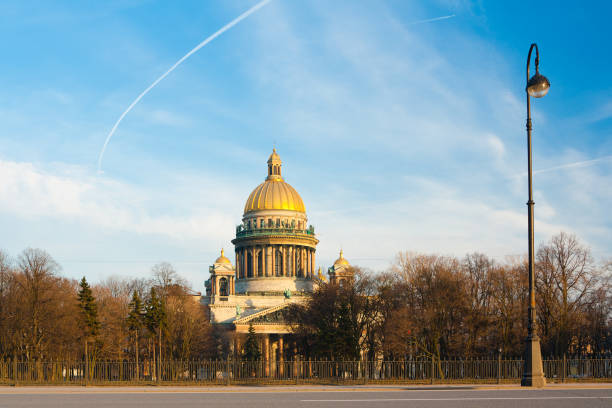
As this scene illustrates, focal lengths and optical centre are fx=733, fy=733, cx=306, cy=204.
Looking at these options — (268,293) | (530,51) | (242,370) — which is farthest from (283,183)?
(530,51)

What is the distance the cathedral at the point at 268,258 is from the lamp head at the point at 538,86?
7919 cm

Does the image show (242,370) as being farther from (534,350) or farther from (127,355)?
(127,355)

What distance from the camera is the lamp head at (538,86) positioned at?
22.8 m

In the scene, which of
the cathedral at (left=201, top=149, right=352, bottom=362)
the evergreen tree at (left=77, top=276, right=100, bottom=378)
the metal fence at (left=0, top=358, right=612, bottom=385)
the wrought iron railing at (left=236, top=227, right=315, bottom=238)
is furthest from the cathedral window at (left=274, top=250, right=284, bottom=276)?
the metal fence at (left=0, top=358, right=612, bottom=385)

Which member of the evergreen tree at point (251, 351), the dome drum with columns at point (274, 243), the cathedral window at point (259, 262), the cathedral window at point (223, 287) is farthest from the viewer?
the cathedral window at point (259, 262)

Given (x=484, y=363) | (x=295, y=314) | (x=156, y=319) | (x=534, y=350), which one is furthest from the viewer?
(x=295, y=314)

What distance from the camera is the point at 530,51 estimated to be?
78.4 feet

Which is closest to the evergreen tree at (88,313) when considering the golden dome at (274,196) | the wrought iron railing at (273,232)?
the wrought iron railing at (273,232)

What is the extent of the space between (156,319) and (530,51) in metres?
46.9

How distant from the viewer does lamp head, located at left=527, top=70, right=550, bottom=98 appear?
22.8m

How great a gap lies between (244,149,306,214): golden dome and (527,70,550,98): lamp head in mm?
95978

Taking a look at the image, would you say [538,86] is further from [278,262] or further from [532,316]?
[278,262]

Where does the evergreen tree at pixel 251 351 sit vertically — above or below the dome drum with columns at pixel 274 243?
below

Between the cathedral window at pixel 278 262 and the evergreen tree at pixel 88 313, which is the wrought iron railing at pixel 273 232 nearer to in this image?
the cathedral window at pixel 278 262
